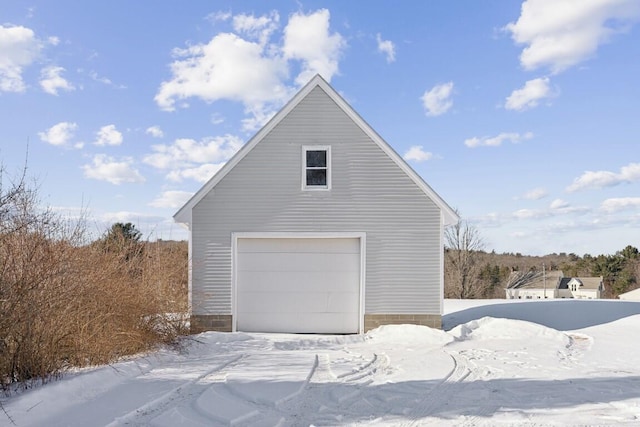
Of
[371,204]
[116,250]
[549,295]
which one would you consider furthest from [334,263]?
[549,295]

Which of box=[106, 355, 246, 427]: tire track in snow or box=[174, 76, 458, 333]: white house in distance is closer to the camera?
box=[106, 355, 246, 427]: tire track in snow

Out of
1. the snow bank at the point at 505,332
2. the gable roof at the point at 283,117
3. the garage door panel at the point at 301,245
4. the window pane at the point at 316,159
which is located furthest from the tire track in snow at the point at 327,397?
the window pane at the point at 316,159

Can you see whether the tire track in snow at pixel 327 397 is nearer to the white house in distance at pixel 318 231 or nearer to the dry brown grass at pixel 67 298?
the dry brown grass at pixel 67 298

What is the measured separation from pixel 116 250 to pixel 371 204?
5781 millimetres

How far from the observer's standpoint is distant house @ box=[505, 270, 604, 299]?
4497cm

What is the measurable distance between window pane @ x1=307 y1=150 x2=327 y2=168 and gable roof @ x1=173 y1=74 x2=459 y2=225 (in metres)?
1.10

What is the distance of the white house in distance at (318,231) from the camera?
11883mm

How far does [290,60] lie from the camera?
12.7m

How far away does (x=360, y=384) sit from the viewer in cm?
695

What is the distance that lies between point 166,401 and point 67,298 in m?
2.10

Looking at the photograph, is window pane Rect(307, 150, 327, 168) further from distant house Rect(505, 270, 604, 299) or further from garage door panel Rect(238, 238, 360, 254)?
distant house Rect(505, 270, 604, 299)

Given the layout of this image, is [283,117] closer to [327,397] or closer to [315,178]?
[315,178]

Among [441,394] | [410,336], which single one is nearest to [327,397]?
[441,394]

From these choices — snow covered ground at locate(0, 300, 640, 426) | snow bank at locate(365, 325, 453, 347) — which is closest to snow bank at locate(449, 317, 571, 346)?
snow covered ground at locate(0, 300, 640, 426)
